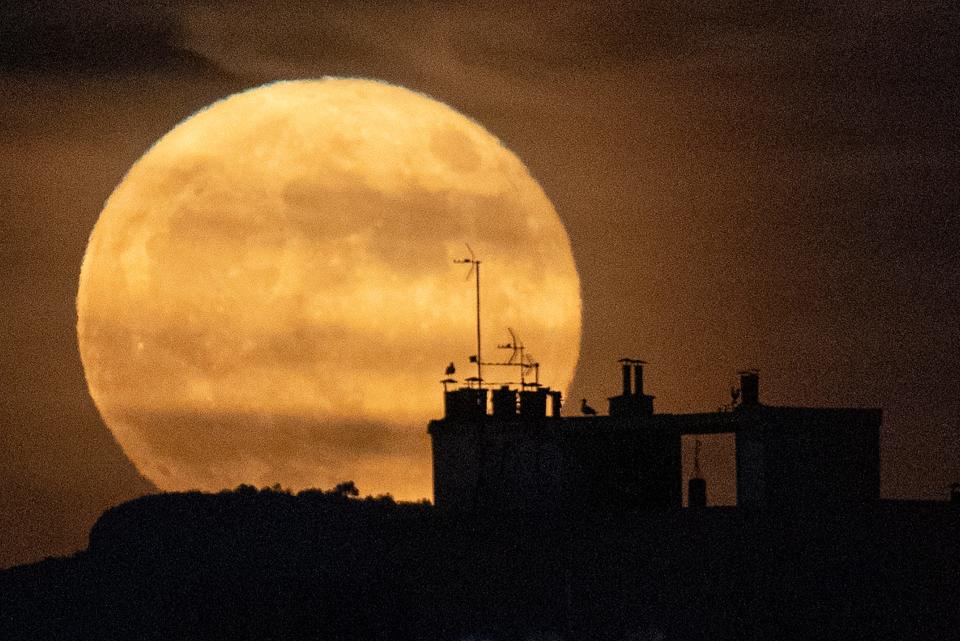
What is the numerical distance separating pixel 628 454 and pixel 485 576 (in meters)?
7.28

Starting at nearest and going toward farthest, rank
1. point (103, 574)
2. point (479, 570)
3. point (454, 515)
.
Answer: point (479, 570)
point (454, 515)
point (103, 574)

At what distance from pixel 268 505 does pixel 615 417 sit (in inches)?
438

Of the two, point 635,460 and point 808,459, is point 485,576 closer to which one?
point 635,460

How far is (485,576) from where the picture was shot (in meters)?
62.1

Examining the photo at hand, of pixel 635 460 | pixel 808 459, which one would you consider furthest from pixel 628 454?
pixel 808 459

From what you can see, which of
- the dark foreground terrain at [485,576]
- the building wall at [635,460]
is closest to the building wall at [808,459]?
the building wall at [635,460]

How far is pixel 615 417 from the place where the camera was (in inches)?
2662

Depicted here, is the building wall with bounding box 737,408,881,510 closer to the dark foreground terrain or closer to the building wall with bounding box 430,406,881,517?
the building wall with bounding box 430,406,881,517

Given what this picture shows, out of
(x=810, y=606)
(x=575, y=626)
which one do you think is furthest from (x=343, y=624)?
(x=810, y=606)

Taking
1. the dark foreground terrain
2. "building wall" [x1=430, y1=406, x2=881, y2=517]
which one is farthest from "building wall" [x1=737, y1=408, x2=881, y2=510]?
the dark foreground terrain

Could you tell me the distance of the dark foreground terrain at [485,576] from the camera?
190 ft

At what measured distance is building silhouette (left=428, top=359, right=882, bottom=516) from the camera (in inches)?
2518

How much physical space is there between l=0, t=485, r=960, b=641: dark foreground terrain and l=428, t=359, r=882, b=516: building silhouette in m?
1.62

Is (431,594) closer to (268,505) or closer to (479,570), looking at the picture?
(479,570)
